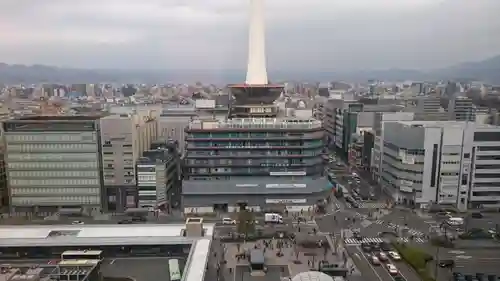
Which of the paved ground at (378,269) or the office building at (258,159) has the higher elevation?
the office building at (258,159)

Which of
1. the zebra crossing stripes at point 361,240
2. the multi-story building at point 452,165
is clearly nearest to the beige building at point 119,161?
the zebra crossing stripes at point 361,240

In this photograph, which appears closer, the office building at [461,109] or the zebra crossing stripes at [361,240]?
the zebra crossing stripes at [361,240]

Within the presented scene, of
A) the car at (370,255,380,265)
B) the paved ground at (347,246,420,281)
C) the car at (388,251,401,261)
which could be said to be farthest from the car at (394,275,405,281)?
the car at (388,251,401,261)

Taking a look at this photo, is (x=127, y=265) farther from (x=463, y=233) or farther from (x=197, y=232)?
(x=463, y=233)

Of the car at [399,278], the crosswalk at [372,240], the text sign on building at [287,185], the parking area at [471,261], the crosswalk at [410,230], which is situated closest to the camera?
the car at [399,278]

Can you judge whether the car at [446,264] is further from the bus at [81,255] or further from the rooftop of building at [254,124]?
the bus at [81,255]

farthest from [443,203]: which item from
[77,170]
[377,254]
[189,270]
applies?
[77,170]

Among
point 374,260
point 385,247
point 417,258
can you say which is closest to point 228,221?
point 385,247
